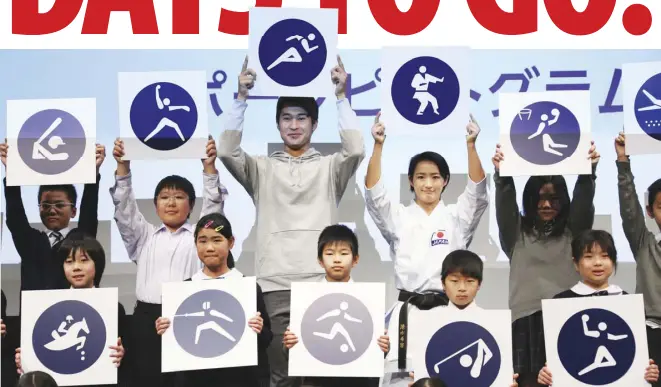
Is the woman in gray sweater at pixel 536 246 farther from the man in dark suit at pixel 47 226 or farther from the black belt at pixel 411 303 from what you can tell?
the man in dark suit at pixel 47 226

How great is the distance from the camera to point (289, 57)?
15.4ft

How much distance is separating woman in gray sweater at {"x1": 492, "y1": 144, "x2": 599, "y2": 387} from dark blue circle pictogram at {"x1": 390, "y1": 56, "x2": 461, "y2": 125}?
0.33 metres

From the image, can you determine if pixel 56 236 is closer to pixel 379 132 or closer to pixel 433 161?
pixel 379 132

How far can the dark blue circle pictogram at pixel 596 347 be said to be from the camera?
14.2 feet

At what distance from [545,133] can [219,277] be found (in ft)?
5.25

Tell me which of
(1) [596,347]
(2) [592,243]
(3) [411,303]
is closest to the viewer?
(1) [596,347]

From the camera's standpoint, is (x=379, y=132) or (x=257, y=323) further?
(x=379, y=132)

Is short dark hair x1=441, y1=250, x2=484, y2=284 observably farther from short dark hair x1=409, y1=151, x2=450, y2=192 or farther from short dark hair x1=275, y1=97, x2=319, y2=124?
short dark hair x1=275, y1=97, x2=319, y2=124

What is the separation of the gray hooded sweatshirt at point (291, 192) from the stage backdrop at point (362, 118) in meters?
0.37

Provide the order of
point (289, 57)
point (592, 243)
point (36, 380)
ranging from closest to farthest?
point (36, 380), point (592, 243), point (289, 57)

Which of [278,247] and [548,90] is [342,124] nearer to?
[278,247]

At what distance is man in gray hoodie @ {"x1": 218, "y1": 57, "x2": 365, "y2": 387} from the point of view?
4621 millimetres

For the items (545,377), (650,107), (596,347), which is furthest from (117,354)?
(650,107)

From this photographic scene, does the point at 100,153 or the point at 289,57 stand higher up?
the point at 289,57
